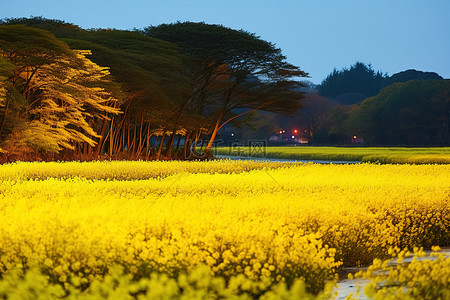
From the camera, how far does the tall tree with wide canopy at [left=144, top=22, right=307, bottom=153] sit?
43.1 m

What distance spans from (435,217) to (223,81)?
39.3 metres

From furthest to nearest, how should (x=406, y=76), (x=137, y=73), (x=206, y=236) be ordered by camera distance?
(x=406, y=76) < (x=137, y=73) < (x=206, y=236)

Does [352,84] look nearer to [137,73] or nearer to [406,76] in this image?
[406,76]

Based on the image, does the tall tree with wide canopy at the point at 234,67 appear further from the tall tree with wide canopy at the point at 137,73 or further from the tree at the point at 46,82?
the tree at the point at 46,82

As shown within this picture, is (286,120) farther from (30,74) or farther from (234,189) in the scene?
(234,189)

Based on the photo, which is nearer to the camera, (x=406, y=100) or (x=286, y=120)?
(x=406, y=100)

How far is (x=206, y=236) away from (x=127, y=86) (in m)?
28.3

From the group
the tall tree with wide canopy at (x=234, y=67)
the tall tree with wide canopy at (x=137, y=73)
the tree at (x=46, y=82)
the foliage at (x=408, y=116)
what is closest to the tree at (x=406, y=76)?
the foliage at (x=408, y=116)

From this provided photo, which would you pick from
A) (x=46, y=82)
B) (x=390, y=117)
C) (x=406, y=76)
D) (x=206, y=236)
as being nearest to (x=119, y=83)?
(x=46, y=82)

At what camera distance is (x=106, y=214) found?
335 inches

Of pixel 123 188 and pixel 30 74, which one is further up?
pixel 30 74

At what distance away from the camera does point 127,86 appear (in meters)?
34.4

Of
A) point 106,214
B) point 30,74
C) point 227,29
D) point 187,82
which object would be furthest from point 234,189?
point 227,29

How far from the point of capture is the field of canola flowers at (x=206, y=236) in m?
5.69
